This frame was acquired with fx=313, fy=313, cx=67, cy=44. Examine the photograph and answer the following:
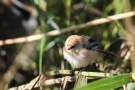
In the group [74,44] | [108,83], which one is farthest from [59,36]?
[108,83]

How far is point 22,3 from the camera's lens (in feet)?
9.64

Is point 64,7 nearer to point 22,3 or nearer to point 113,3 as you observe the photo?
point 113,3

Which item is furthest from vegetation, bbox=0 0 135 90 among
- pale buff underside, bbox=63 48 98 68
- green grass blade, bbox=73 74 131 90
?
green grass blade, bbox=73 74 131 90

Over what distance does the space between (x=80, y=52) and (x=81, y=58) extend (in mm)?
48

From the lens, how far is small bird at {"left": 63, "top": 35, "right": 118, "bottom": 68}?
6.49 feet

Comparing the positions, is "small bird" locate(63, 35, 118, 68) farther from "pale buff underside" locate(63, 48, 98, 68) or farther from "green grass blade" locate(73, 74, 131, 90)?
"green grass blade" locate(73, 74, 131, 90)

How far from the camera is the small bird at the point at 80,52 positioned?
1.98 meters

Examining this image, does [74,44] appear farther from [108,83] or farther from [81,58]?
[108,83]

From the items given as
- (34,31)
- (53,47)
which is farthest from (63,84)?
(34,31)

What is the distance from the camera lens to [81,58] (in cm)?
198

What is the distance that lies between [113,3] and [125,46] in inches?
16.9

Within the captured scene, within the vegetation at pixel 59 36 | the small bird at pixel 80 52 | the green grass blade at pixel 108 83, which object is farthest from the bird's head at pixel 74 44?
the green grass blade at pixel 108 83

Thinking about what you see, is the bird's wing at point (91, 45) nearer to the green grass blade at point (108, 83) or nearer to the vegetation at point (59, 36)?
the vegetation at point (59, 36)

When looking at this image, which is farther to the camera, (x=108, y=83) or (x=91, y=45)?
(x=91, y=45)
